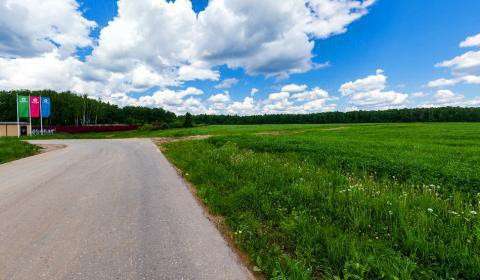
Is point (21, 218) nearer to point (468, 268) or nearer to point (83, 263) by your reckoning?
point (83, 263)

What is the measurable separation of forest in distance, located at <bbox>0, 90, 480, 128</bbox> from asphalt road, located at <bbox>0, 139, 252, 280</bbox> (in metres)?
64.3

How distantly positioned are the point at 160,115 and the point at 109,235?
142834 millimetres

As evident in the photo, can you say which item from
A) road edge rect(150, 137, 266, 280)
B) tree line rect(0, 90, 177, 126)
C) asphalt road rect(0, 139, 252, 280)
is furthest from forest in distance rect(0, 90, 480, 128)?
road edge rect(150, 137, 266, 280)

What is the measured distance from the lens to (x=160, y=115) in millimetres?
141375

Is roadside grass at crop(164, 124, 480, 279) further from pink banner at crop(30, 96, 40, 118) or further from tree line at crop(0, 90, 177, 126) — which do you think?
tree line at crop(0, 90, 177, 126)

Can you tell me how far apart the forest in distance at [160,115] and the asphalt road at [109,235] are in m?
64.3

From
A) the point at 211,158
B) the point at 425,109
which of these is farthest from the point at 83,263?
the point at 425,109

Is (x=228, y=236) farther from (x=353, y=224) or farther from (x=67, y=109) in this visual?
(x=67, y=109)

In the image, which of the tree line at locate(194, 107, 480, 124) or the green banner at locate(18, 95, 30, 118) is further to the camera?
the tree line at locate(194, 107, 480, 124)

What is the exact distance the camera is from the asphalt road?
11.8ft

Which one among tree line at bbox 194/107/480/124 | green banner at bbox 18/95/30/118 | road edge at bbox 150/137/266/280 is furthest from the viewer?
tree line at bbox 194/107/480/124

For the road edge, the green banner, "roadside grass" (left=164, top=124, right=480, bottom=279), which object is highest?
the green banner

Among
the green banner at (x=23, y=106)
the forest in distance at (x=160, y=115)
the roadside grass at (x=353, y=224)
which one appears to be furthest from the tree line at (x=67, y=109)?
the roadside grass at (x=353, y=224)

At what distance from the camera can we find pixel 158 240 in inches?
176
